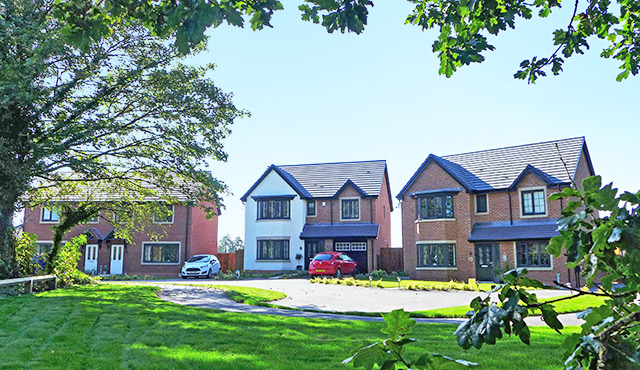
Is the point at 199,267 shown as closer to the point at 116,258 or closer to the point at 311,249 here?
the point at 311,249

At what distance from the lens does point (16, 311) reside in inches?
427

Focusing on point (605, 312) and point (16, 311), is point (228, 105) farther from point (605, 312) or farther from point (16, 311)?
point (605, 312)

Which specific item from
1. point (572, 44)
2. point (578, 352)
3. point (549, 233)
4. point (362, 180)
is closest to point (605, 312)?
point (578, 352)

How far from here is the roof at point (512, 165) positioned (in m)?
27.9

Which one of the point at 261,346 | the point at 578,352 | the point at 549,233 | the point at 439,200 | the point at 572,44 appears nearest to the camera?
the point at 578,352

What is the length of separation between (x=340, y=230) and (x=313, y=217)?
9.35ft

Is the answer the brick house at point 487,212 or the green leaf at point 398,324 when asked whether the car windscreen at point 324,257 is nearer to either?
the brick house at point 487,212

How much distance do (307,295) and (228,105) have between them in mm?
8264

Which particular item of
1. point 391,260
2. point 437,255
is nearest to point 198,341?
point 437,255

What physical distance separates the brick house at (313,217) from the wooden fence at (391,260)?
0.47m

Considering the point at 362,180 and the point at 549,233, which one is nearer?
the point at 549,233

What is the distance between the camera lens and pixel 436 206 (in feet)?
97.3

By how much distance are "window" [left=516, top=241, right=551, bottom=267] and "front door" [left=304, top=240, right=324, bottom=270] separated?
46.0 ft

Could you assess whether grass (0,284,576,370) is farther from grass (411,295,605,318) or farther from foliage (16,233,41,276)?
foliage (16,233,41,276)
